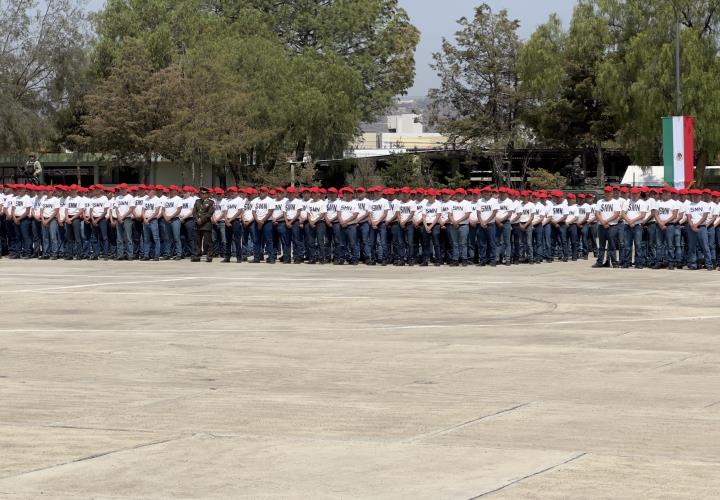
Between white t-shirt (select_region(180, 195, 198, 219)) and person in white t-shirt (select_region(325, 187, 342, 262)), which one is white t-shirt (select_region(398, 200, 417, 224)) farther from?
white t-shirt (select_region(180, 195, 198, 219))

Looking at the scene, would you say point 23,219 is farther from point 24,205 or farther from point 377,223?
point 377,223

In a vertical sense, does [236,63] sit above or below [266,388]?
above

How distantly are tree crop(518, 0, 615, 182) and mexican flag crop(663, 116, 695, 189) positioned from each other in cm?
2300

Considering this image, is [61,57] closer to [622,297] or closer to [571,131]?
[571,131]

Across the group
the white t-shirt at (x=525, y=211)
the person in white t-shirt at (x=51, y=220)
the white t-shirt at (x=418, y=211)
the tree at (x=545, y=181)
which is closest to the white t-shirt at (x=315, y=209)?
the white t-shirt at (x=418, y=211)

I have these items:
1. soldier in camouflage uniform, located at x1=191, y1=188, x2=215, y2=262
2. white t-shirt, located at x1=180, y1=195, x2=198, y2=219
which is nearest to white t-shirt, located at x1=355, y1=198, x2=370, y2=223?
soldier in camouflage uniform, located at x1=191, y1=188, x2=215, y2=262

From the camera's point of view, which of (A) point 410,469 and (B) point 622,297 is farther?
(B) point 622,297

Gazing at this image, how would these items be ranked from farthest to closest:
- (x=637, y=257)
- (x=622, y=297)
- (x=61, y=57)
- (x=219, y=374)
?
(x=61, y=57), (x=637, y=257), (x=622, y=297), (x=219, y=374)

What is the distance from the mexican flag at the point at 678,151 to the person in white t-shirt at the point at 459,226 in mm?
11266

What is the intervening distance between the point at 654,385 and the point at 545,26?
184 feet

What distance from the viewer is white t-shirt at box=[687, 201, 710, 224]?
27.4 meters

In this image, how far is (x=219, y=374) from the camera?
1293 centimetres

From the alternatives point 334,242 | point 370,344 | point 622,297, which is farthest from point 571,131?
point 370,344

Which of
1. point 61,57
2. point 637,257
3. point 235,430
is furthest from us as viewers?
point 61,57
